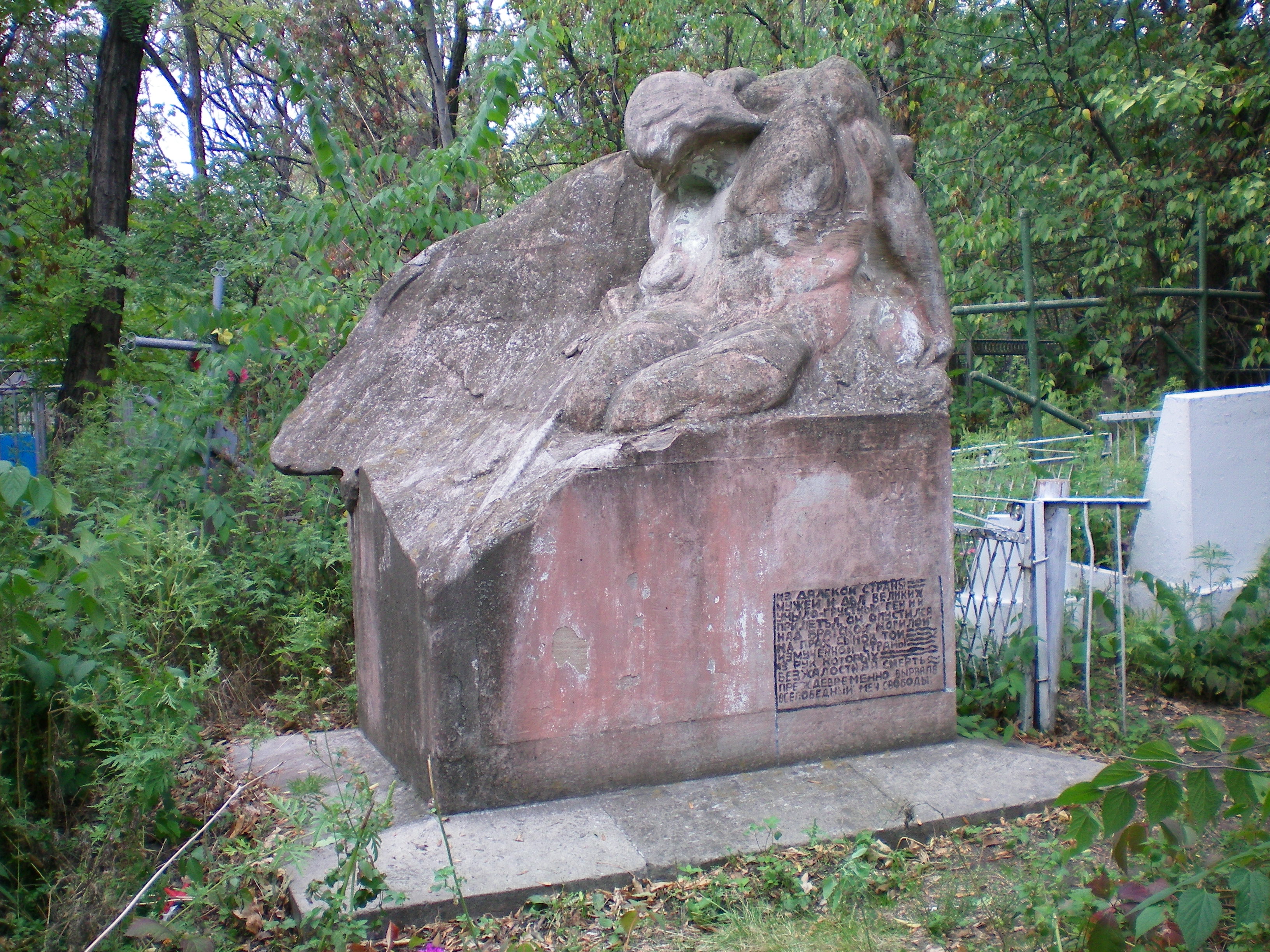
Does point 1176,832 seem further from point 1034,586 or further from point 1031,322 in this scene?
point 1031,322

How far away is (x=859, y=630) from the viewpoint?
11.5ft

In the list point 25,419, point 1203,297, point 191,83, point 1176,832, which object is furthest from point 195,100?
point 1176,832

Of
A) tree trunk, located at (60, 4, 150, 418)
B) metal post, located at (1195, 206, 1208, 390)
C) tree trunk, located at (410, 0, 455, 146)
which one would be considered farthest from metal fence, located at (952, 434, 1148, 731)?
tree trunk, located at (410, 0, 455, 146)

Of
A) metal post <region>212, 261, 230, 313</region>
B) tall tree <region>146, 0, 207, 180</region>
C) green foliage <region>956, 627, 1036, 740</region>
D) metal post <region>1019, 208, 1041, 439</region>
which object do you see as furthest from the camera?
tall tree <region>146, 0, 207, 180</region>

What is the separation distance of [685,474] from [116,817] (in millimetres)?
1823

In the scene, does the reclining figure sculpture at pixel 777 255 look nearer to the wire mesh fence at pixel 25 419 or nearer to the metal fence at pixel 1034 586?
the metal fence at pixel 1034 586

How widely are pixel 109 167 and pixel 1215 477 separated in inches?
329

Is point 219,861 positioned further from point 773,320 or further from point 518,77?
point 518,77

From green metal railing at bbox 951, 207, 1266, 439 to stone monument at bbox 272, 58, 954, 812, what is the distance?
387 centimetres

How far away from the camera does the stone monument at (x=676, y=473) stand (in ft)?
10.2

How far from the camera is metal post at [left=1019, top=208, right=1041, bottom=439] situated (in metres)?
7.47

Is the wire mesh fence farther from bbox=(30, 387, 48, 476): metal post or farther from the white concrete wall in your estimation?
the white concrete wall

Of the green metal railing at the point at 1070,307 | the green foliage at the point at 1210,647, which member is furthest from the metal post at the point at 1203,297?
the green foliage at the point at 1210,647

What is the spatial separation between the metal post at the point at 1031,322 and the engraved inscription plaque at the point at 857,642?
13.8 feet
